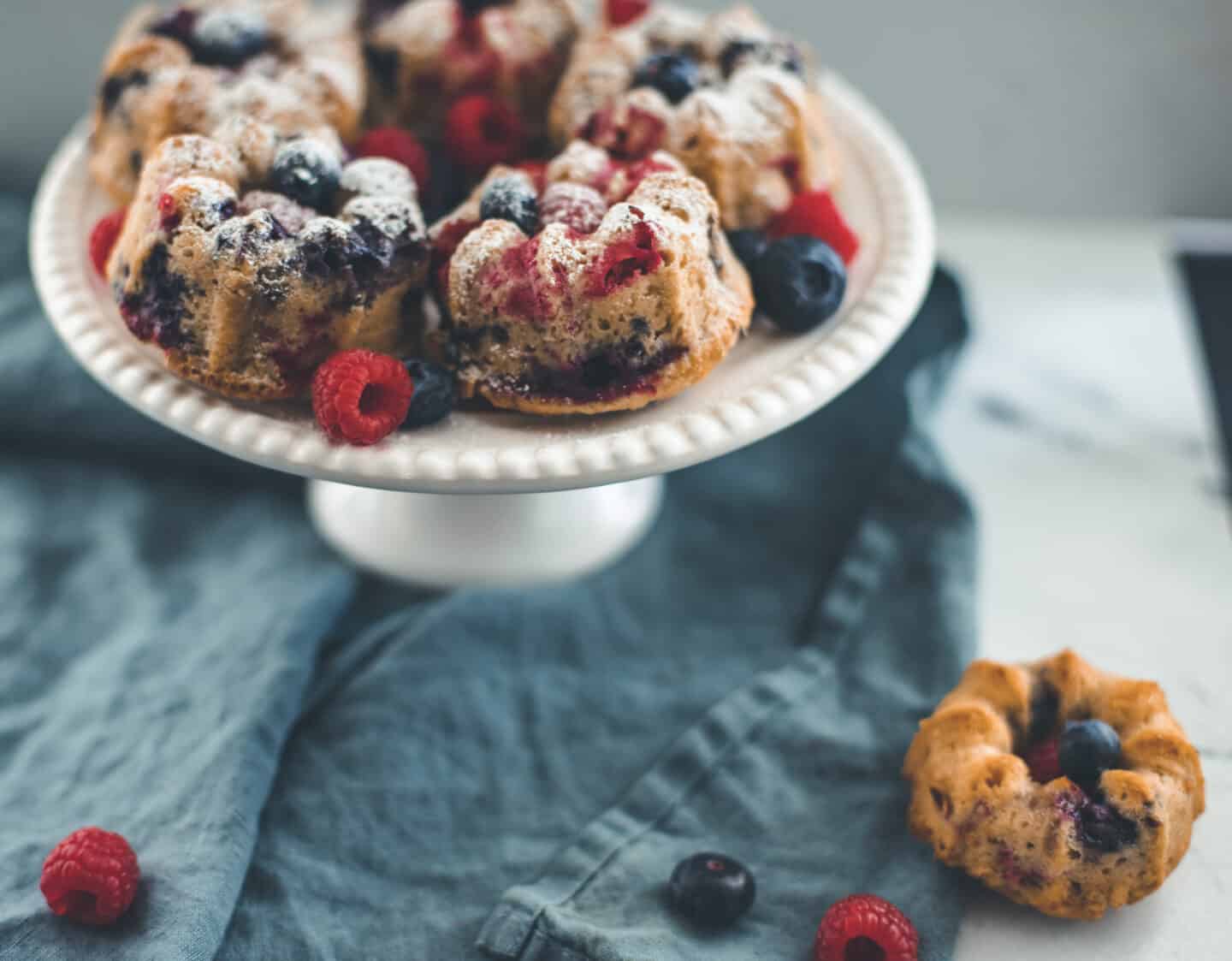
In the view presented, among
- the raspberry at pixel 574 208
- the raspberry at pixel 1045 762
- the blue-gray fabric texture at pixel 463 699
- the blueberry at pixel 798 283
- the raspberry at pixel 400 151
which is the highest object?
the raspberry at pixel 574 208

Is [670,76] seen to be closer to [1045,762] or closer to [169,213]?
[169,213]

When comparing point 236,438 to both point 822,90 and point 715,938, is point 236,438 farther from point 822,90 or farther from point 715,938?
point 822,90

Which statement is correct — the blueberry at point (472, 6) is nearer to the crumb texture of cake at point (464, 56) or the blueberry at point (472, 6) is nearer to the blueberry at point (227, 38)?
the crumb texture of cake at point (464, 56)

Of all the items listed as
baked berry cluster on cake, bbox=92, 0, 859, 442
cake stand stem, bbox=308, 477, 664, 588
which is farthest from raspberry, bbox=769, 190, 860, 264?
cake stand stem, bbox=308, 477, 664, 588

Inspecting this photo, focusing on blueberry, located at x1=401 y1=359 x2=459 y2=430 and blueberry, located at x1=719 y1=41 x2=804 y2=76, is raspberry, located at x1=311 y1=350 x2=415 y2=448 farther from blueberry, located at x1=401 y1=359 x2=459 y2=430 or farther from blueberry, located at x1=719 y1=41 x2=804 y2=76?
blueberry, located at x1=719 y1=41 x2=804 y2=76

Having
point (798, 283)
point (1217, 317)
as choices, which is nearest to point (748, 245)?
point (798, 283)

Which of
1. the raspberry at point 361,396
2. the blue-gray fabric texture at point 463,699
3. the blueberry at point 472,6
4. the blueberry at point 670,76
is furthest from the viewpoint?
the blueberry at point 472,6

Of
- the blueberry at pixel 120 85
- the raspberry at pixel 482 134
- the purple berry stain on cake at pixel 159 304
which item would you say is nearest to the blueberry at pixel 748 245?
the raspberry at pixel 482 134
